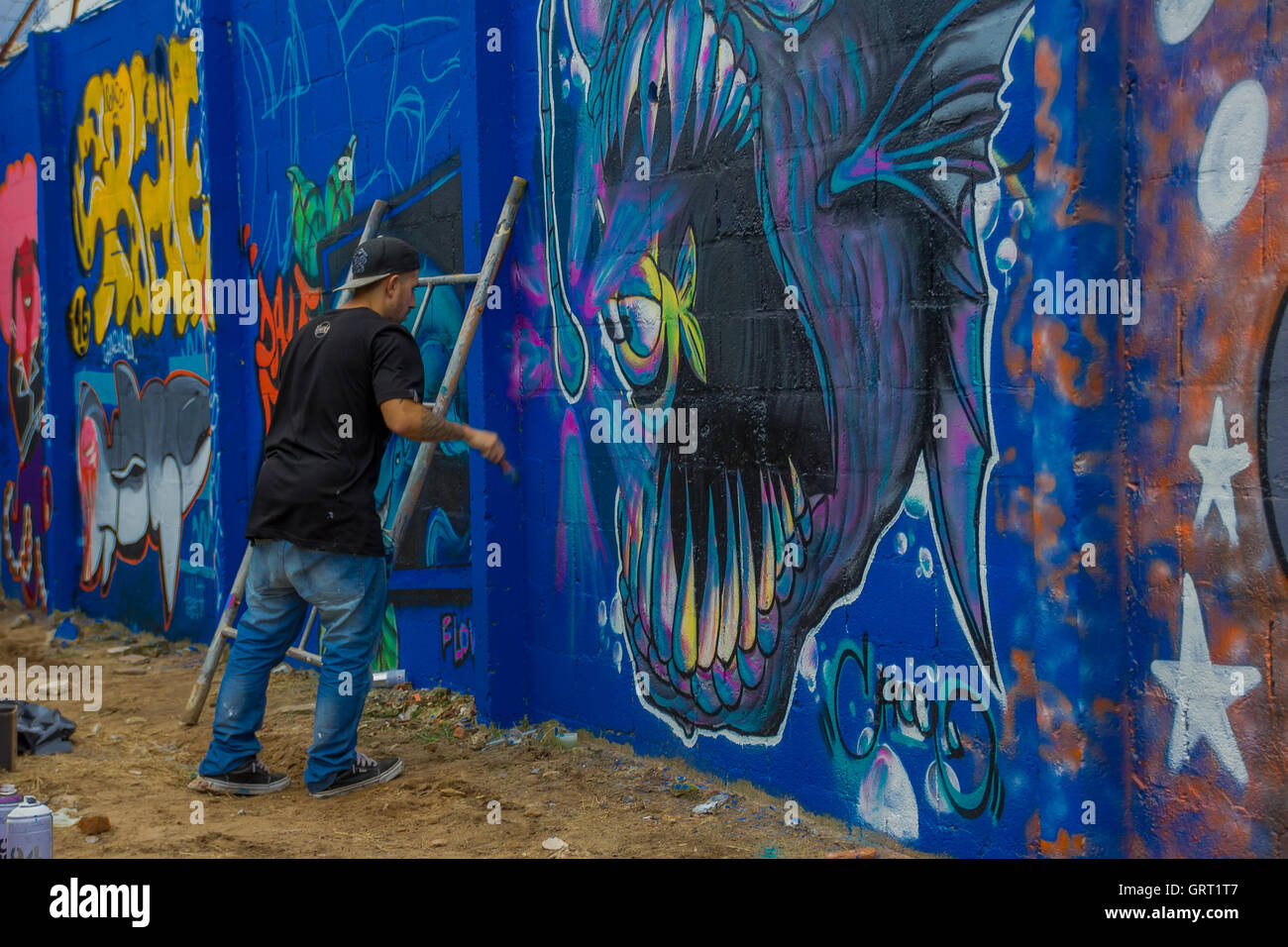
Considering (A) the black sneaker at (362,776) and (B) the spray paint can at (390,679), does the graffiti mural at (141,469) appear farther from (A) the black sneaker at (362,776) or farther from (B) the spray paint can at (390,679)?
(A) the black sneaker at (362,776)

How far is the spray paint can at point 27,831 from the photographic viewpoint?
3.54 metres

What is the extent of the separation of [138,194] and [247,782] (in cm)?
524

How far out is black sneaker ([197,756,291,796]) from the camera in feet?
16.5

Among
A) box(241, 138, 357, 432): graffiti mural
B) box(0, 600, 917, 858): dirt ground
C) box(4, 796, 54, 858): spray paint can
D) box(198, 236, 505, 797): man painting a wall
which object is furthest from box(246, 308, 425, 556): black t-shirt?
box(241, 138, 357, 432): graffiti mural

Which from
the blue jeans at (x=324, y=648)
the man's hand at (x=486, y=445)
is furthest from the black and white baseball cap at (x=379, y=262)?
the blue jeans at (x=324, y=648)

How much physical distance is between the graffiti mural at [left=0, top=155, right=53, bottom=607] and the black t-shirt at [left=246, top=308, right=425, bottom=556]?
5.94 metres

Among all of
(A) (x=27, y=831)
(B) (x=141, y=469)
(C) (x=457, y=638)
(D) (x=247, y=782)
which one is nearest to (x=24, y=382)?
(B) (x=141, y=469)

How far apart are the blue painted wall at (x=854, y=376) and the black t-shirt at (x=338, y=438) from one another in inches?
35.6

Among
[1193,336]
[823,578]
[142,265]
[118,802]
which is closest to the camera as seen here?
[1193,336]
